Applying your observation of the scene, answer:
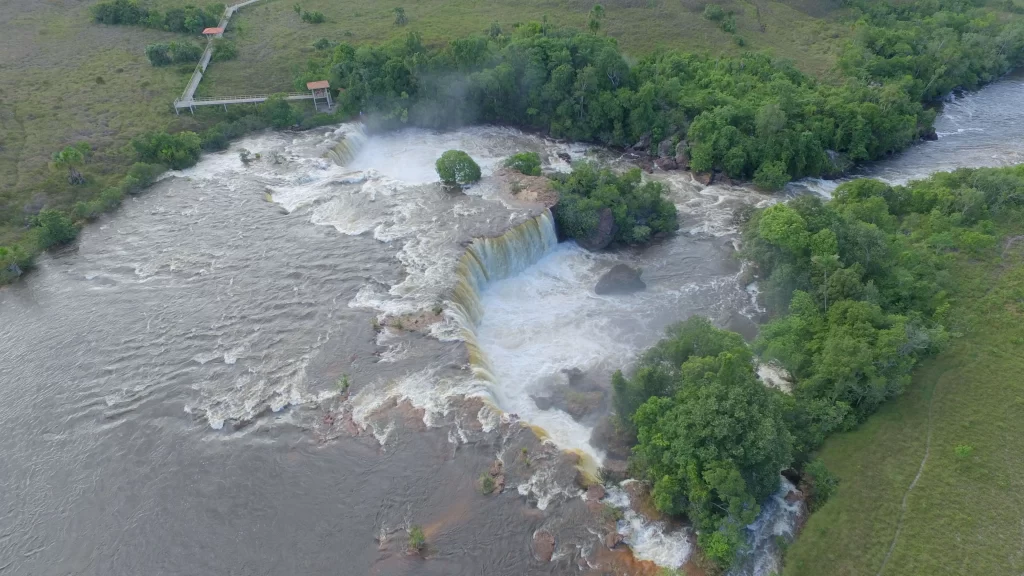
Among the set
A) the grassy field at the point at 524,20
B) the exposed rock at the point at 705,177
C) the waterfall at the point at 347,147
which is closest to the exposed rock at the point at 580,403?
the exposed rock at the point at 705,177

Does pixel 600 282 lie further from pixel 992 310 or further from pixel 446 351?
pixel 992 310

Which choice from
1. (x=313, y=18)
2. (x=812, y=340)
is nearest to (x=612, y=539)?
(x=812, y=340)

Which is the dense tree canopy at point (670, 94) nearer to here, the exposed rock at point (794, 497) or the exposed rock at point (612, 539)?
the exposed rock at point (794, 497)

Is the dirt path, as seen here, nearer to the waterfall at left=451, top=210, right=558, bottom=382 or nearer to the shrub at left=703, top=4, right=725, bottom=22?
the waterfall at left=451, top=210, right=558, bottom=382

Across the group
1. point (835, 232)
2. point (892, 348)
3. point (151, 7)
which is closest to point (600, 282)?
point (835, 232)

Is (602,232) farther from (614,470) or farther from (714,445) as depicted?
(714,445)

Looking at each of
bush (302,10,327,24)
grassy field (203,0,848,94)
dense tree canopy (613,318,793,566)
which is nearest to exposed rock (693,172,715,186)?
grassy field (203,0,848,94)
